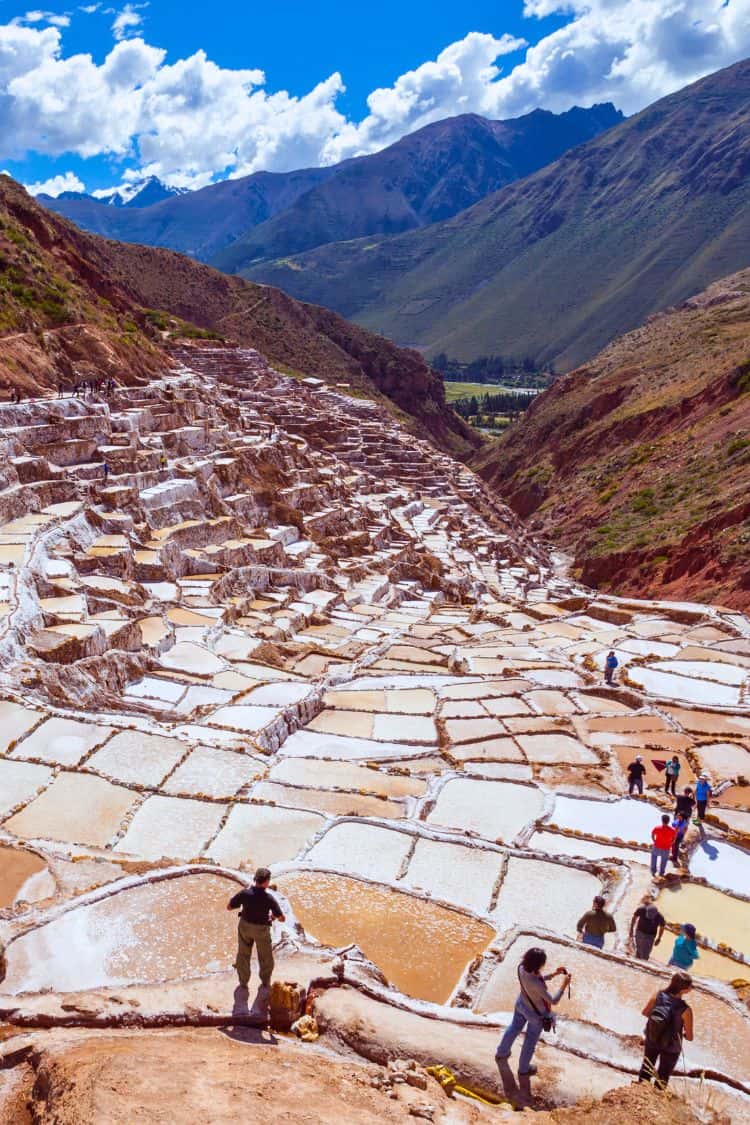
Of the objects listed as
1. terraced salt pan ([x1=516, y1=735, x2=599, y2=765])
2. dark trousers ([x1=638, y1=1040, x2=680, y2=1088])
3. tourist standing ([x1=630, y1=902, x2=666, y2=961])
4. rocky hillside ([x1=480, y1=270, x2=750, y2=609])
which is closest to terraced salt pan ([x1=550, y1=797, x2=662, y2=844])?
terraced salt pan ([x1=516, y1=735, x2=599, y2=765])

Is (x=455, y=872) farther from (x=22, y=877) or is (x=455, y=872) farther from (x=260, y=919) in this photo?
(x=22, y=877)

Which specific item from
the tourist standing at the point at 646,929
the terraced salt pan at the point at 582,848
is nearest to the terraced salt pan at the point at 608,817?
the terraced salt pan at the point at 582,848

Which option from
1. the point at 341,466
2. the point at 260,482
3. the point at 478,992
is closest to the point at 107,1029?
the point at 478,992

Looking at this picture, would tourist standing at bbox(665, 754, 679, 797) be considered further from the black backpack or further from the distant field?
the distant field

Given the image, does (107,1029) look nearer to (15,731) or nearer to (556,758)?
(15,731)

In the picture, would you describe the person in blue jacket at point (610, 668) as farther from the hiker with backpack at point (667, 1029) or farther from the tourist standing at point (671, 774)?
Answer: the hiker with backpack at point (667, 1029)

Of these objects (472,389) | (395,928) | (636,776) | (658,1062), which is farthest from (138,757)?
(472,389)

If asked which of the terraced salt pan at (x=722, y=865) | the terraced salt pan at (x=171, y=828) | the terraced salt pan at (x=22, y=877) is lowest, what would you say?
the terraced salt pan at (x=722, y=865)
